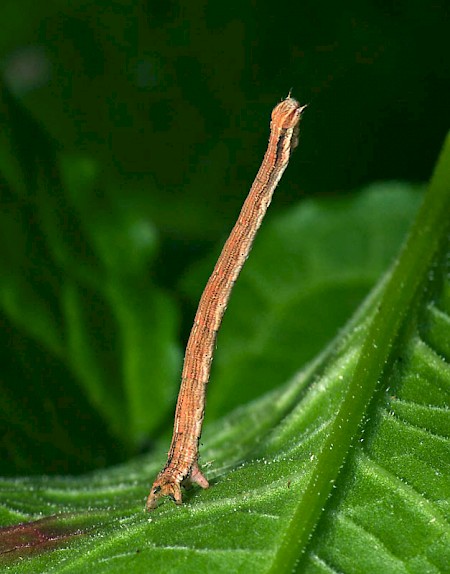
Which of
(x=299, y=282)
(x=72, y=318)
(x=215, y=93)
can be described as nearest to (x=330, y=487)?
(x=72, y=318)

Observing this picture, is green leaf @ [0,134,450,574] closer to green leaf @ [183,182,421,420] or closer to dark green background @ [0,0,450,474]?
green leaf @ [183,182,421,420]

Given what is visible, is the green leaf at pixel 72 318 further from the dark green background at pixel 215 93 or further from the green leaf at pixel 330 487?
the green leaf at pixel 330 487

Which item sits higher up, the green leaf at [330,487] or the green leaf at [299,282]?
the green leaf at [330,487]

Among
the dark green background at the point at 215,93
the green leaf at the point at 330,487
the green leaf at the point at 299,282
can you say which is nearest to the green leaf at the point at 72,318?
the dark green background at the point at 215,93

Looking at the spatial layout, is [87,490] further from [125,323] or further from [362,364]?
[125,323]

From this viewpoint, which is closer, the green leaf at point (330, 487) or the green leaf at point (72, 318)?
the green leaf at point (330, 487)

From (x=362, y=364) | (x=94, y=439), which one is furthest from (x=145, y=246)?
(x=362, y=364)

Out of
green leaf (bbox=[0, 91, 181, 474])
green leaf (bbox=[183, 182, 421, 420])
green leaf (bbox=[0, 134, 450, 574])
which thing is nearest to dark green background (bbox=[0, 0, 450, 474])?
green leaf (bbox=[0, 91, 181, 474])

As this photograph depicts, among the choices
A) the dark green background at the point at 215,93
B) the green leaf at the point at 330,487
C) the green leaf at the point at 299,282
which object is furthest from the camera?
the dark green background at the point at 215,93
